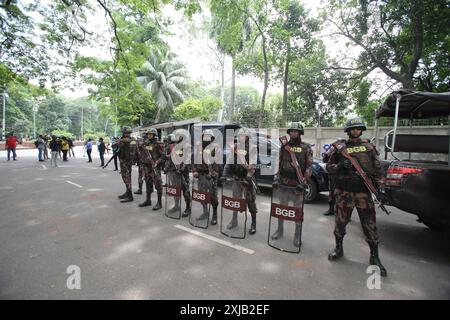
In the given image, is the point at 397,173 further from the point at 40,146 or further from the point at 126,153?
the point at 40,146

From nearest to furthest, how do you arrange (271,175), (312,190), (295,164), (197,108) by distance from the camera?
1. (295,164)
2. (312,190)
3. (271,175)
4. (197,108)

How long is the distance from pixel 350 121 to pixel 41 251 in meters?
4.76

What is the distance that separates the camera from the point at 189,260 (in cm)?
338

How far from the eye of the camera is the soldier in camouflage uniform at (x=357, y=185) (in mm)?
3248

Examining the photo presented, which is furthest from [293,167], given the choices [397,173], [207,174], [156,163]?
[156,163]

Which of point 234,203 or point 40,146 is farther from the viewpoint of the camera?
point 40,146

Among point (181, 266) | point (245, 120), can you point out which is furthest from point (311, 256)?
point (245, 120)

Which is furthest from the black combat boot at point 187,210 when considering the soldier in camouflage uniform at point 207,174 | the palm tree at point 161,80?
the palm tree at point 161,80

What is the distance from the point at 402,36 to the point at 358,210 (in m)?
13.9

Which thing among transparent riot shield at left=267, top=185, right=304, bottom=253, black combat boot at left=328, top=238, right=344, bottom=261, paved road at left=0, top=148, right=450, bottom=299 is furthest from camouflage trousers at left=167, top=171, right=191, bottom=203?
black combat boot at left=328, top=238, right=344, bottom=261

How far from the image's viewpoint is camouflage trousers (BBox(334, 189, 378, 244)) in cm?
324

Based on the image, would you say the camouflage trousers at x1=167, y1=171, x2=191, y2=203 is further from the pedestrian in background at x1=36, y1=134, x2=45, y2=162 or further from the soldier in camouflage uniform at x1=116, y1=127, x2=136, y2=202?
the pedestrian in background at x1=36, y1=134, x2=45, y2=162

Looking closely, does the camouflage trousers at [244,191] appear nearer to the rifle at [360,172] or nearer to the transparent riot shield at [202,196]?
the transparent riot shield at [202,196]

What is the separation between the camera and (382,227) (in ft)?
15.9
